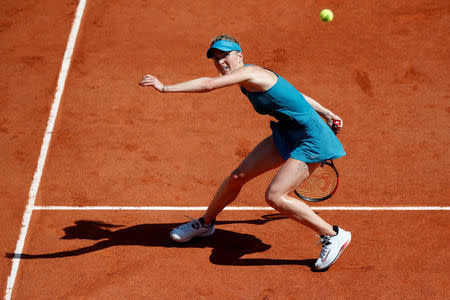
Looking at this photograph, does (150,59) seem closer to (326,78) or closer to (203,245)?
(326,78)

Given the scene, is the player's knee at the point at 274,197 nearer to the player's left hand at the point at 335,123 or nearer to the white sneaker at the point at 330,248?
the white sneaker at the point at 330,248

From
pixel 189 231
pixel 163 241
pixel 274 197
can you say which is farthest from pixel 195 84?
pixel 163 241

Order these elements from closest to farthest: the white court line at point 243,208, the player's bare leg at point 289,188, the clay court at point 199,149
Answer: the player's bare leg at point 289,188, the clay court at point 199,149, the white court line at point 243,208

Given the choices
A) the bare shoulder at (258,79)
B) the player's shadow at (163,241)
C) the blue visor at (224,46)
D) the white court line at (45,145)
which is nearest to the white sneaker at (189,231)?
the player's shadow at (163,241)

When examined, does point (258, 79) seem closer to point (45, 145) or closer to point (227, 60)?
point (227, 60)

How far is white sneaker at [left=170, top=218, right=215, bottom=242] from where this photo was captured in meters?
5.47

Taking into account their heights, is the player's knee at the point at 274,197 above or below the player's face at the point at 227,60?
below

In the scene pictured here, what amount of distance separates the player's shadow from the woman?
0.29 metres

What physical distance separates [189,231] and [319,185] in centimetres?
143

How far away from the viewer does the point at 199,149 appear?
666cm

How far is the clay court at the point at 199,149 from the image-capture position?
5.21m

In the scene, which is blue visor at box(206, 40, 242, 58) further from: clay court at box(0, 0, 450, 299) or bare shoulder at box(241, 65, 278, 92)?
clay court at box(0, 0, 450, 299)

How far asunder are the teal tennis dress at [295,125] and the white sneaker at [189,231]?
1.16 meters

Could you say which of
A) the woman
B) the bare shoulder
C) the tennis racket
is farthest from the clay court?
the bare shoulder
